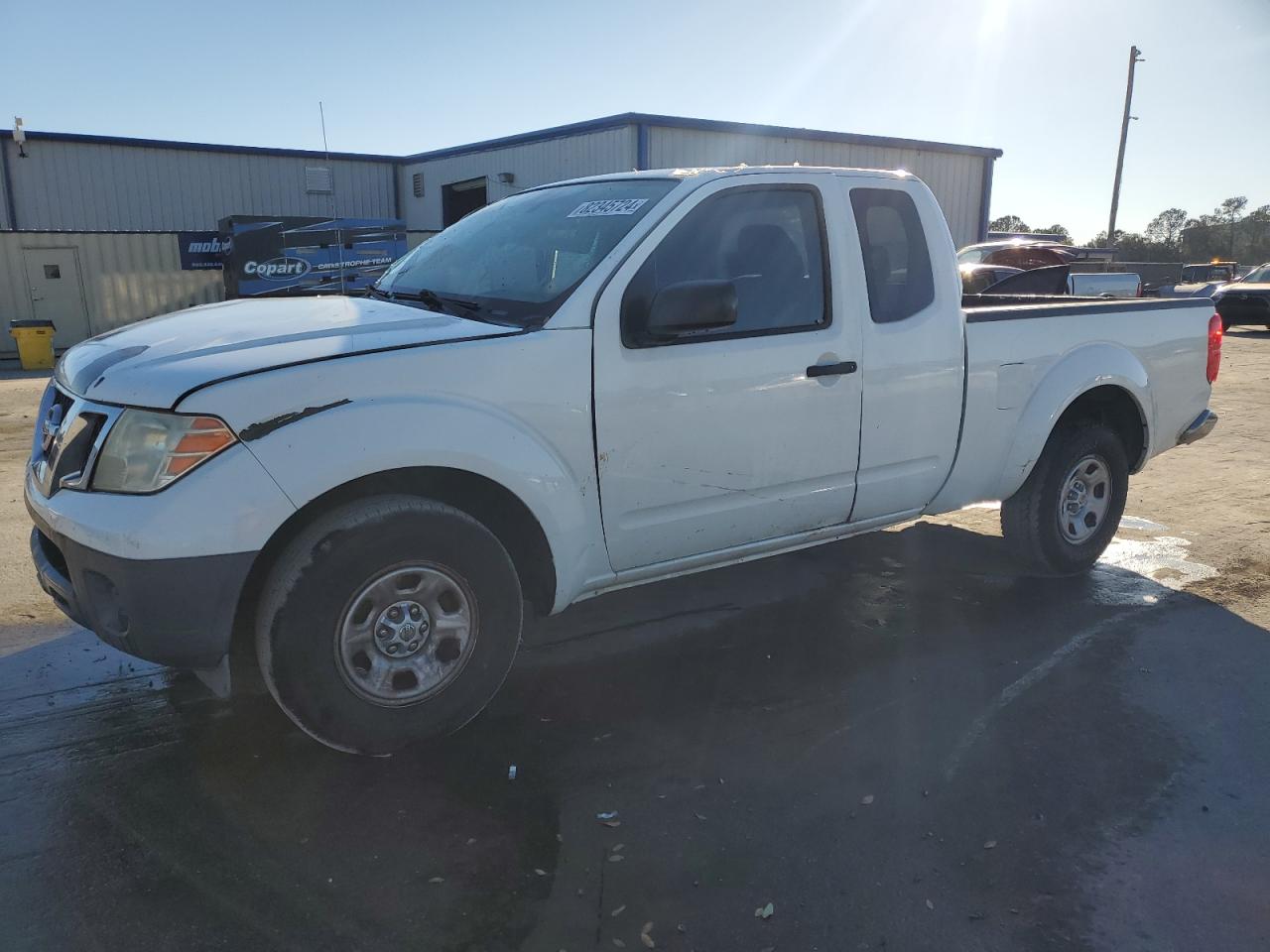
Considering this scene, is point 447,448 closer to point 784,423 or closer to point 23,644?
point 784,423

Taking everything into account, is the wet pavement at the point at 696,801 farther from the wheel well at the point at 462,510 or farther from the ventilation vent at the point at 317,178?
the ventilation vent at the point at 317,178

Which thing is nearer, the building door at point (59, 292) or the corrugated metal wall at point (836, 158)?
the building door at point (59, 292)

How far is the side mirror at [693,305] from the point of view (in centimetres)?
327

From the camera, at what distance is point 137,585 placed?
2.65 m

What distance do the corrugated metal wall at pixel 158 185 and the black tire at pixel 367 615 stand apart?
81.8 feet

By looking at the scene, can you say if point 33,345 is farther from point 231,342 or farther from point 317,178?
point 231,342

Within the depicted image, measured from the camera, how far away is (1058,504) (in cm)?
495

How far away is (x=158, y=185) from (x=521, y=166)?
405 inches

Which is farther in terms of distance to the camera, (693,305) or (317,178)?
(317,178)

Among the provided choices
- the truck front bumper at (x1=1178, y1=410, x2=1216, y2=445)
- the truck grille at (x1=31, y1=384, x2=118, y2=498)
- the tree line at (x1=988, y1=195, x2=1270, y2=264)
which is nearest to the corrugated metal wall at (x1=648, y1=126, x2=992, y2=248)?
the truck front bumper at (x1=1178, y1=410, x2=1216, y2=445)

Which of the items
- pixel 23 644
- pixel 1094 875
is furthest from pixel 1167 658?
pixel 23 644

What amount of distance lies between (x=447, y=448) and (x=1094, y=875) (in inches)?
89.1

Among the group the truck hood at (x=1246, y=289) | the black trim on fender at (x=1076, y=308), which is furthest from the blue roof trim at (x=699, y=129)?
the black trim on fender at (x=1076, y=308)

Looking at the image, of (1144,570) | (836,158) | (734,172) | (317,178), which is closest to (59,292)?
(317,178)
